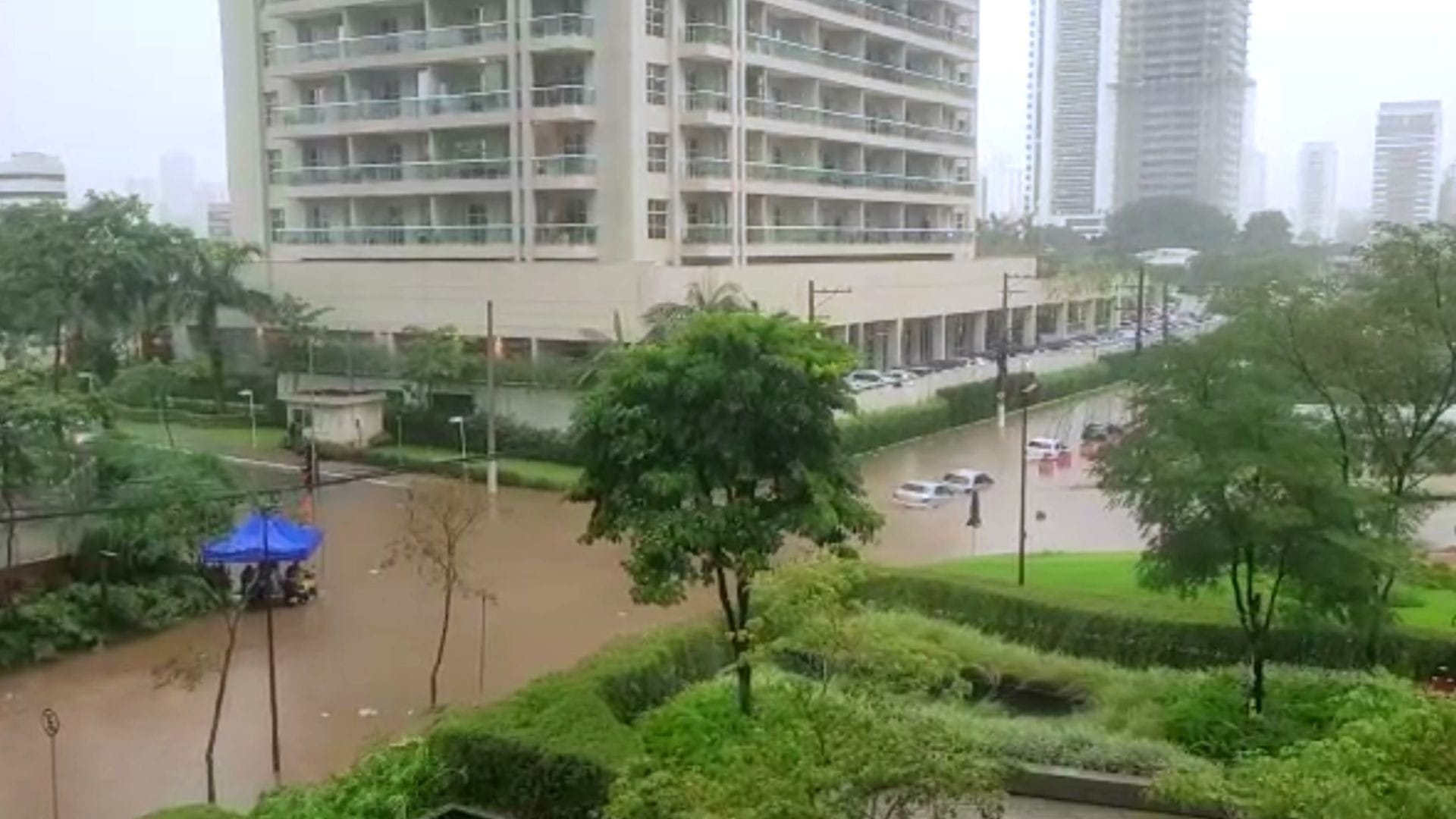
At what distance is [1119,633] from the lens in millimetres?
11773

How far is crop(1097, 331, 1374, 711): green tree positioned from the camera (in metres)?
9.67

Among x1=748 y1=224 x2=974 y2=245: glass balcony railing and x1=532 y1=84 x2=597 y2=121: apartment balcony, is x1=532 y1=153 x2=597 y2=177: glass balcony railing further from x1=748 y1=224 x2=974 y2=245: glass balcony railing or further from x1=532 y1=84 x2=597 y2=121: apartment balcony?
x1=748 y1=224 x2=974 y2=245: glass balcony railing

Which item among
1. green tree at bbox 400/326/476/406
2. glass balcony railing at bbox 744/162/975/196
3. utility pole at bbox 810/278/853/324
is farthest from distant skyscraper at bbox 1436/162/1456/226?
green tree at bbox 400/326/476/406

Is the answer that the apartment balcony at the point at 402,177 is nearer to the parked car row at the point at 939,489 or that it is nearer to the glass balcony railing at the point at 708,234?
the glass balcony railing at the point at 708,234

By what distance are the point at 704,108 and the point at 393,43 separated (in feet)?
22.7

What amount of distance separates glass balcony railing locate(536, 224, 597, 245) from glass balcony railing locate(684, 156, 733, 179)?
8.74ft

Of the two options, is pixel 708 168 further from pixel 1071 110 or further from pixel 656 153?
pixel 1071 110

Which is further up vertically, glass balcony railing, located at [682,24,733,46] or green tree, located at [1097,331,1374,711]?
glass balcony railing, located at [682,24,733,46]

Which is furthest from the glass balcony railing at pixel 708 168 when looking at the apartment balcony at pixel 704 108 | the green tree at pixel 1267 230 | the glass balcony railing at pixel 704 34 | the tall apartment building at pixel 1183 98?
the tall apartment building at pixel 1183 98

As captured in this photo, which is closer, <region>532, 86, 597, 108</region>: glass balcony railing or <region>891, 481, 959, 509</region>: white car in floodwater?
<region>891, 481, 959, 509</region>: white car in floodwater

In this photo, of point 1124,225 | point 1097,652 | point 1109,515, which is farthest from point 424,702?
point 1124,225

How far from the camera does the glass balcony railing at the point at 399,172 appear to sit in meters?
29.5

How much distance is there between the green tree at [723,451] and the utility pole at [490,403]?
11771 mm

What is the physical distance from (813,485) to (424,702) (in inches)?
178
